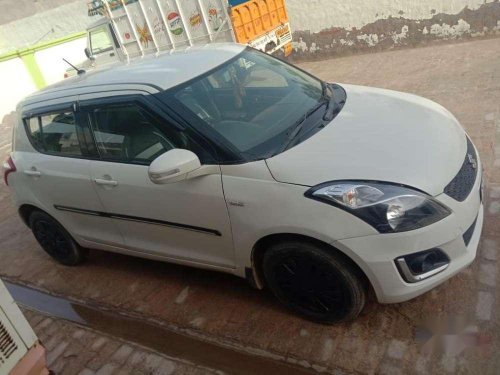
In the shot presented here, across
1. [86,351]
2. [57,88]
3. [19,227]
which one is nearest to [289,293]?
[86,351]

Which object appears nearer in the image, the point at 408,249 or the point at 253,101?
the point at 408,249

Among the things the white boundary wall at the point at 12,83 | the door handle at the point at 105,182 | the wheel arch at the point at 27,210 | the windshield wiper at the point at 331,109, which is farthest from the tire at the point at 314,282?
the white boundary wall at the point at 12,83

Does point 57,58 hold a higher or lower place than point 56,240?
higher

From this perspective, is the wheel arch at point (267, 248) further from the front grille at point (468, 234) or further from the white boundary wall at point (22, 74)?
the white boundary wall at point (22, 74)

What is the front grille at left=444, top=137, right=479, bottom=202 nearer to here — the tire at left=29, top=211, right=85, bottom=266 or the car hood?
the car hood

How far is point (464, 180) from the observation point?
9.18ft

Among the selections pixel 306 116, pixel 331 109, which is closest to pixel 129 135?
pixel 306 116

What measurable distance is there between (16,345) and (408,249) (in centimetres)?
225

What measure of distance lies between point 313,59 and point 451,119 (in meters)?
8.03

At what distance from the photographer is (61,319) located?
3965 mm

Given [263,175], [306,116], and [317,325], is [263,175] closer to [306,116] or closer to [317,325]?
[306,116]

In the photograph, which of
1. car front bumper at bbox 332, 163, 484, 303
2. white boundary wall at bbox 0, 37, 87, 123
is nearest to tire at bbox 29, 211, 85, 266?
car front bumper at bbox 332, 163, 484, 303

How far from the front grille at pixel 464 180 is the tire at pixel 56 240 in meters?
3.35

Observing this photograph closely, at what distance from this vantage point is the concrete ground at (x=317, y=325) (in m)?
2.70
